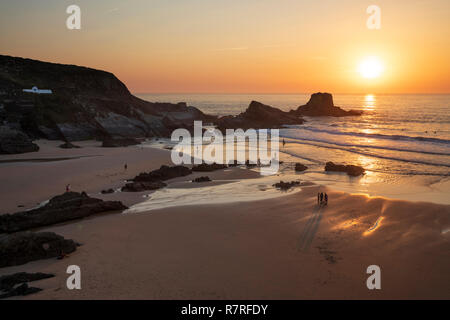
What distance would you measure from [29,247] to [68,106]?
45134 mm

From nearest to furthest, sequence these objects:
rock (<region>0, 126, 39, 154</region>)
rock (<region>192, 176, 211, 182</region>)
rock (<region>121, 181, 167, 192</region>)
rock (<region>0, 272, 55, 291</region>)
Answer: rock (<region>0, 272, 55, 291</region>), rock (<region>121, 181, 167, 192</region>), rock (<region>192, 176, 211, 182</region>), rock (<region>0, 126, 39, 154</region>)

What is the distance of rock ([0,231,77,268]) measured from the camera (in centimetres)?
1060

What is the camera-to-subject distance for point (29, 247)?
10.9m

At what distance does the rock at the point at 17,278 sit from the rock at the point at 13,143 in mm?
28448

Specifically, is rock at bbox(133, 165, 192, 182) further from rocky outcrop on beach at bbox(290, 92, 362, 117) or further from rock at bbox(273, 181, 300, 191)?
rocky outcrop on beach at bbox(290, 92, 362, 117)

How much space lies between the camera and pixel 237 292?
30.1 ft

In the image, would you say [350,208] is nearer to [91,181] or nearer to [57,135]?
[91,181]

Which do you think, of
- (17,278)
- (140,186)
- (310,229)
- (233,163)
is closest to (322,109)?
(233,163)

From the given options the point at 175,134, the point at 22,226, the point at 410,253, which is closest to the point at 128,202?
the point at 22,226

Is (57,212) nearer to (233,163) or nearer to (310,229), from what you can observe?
(310,229)

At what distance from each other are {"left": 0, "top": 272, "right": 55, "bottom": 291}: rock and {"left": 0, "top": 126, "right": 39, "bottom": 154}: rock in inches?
1120

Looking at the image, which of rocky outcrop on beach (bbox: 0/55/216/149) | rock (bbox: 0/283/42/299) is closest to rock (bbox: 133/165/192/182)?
rock (bbox: 0/283/42/299)

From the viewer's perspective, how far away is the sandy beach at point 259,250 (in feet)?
30.6

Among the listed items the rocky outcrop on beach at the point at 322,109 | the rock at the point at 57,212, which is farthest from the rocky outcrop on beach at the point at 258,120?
the rock at the point at 57,212
